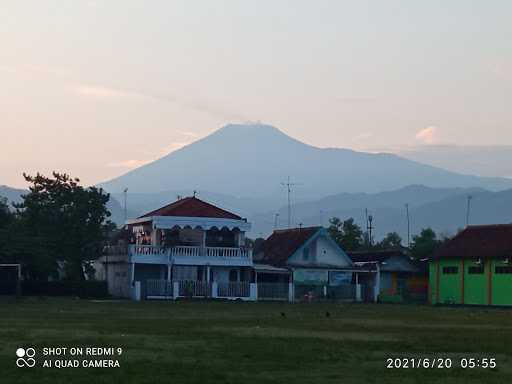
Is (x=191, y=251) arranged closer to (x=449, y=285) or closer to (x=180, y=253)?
(x=180, y=253)

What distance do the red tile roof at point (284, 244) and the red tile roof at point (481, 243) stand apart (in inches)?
328

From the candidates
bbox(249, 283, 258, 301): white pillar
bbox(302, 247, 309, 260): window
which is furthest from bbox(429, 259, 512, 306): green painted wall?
bbox(249, 283, 258, 301): white pillar

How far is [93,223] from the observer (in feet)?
215

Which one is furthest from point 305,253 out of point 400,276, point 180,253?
point 180,253

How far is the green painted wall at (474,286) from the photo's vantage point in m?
67.2

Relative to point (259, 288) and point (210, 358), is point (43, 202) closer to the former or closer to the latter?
point (259, 288)

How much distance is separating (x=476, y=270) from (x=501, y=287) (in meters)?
3.21

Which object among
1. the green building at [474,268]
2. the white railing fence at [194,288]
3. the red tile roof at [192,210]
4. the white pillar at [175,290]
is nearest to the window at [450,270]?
the green building at [474,268]

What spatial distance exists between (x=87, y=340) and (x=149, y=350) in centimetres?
232

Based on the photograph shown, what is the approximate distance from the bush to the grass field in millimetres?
24292

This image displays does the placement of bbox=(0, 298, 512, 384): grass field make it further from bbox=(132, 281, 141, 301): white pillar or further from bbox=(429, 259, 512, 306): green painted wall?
bbox=(429, 259, 512, 306): green painted wall

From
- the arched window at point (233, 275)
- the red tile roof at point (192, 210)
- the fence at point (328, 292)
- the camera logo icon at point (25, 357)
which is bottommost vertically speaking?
the fence at point (328, 292)

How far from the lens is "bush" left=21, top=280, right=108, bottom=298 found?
2383 inches

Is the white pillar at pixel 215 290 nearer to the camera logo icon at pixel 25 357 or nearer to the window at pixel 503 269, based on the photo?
the window at pixel 503 269
